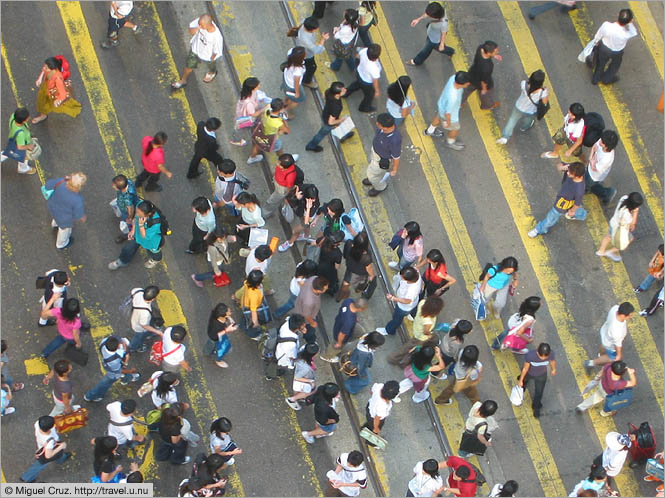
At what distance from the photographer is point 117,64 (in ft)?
58.2

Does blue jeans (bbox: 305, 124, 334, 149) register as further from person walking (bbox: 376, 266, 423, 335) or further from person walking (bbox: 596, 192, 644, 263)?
person walking (bbox: 596, 192, 644, 263)

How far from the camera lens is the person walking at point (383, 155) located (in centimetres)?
1599

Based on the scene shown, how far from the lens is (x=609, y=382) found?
15320 mm

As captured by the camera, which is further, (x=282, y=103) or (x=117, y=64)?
(x=117, y=64)

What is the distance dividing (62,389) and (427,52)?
25.2ft

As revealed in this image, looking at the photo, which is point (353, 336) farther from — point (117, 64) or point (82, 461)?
point (117, 64)

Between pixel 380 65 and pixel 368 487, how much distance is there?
6.30 m

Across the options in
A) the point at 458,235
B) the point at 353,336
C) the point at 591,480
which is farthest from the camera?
the point at 458,235

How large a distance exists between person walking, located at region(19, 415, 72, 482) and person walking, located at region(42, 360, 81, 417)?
1.14ft

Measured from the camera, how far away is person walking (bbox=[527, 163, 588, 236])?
52.9ft

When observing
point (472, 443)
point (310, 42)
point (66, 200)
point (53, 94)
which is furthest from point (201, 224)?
point (472, 443)

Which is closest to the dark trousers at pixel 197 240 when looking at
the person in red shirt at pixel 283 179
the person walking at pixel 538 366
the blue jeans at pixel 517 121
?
the person in red shirt at pixel 283 179

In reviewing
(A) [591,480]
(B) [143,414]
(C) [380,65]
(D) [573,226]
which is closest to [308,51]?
(C) [380,65]

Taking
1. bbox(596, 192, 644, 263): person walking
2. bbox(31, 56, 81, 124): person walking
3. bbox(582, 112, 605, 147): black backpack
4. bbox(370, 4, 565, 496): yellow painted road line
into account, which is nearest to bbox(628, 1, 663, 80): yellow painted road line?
bbox(582, 112, 605, 147): black backpack
